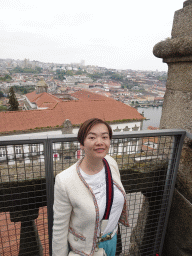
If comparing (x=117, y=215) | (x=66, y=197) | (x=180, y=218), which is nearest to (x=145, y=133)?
(x=117, y=215)

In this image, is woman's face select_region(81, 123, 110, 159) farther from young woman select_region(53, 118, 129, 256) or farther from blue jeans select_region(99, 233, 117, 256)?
blue jeans select_region(99, 233, 117, 256)

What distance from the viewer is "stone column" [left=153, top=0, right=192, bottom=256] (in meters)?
1.72

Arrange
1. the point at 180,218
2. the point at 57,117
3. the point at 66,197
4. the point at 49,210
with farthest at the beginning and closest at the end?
the point at 57,117 → the point at 180,218 → the point at 49,210 → the point at 66,197

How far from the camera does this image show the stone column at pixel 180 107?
1.72 metres

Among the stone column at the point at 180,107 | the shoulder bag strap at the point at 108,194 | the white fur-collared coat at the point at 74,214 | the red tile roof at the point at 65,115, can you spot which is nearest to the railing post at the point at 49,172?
the white fur-collared coat at the point at 74,214

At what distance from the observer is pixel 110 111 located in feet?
88.0

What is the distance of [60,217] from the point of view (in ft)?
3.78

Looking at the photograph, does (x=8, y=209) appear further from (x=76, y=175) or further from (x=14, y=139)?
(x=76, y=175)

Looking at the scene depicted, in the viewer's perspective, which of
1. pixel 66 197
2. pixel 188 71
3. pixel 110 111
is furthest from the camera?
pixel 110 111

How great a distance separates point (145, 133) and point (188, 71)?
0.71m

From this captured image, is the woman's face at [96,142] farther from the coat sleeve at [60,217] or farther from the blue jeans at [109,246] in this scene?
the blue jeans at [109,246]

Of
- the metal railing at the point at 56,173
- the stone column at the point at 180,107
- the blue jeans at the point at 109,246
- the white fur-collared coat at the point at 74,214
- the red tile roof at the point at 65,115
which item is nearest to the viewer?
the white fur-collared coat at the point at 74,214

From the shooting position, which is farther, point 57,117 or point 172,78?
point 57,117

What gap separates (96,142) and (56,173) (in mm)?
707
